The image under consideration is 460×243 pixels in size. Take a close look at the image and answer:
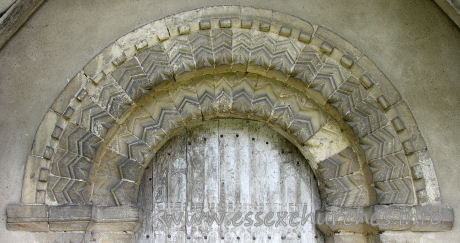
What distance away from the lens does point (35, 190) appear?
9.71 ft

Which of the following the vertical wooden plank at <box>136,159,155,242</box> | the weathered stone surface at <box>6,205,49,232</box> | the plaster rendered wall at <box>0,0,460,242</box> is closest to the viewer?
the weathered stone surface at <box>6,205,49,232</box>

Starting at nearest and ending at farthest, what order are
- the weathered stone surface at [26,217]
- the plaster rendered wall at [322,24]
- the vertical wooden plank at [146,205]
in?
the weathered stone surface at [26,217] < the plaster rendered wall at [322,24] < the vertical wooden plank at [146,205]

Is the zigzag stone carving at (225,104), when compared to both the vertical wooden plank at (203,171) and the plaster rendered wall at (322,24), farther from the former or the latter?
the vertical wooden plank at (203,171)

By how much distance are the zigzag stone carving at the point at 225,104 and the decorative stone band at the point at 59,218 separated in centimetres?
6

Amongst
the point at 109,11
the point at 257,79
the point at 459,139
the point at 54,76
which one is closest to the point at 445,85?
the point at 459,139

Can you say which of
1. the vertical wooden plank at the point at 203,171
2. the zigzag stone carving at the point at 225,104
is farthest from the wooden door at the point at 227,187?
the zigzag stone carving at the point at 225,104

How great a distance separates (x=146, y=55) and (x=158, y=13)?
11.2 inches

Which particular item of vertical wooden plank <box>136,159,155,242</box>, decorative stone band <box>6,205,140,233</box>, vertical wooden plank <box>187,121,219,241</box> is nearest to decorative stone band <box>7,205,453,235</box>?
decorative stone band <box>6,205,140,233</box>

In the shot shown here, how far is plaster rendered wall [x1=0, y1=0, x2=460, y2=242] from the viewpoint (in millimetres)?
3049

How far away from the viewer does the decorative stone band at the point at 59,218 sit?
9.57 feet

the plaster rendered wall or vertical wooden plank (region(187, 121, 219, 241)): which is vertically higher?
the plaster rendered wall

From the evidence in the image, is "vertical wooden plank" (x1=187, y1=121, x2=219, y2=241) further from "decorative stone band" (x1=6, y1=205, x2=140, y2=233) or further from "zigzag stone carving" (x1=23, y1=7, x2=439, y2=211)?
"decorative stone band" (x1=6, y1=205, x2=140, y2=233)

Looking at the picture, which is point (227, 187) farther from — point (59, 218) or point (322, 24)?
point (322, 24)

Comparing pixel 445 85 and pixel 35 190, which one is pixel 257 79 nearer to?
pixel 445 85
